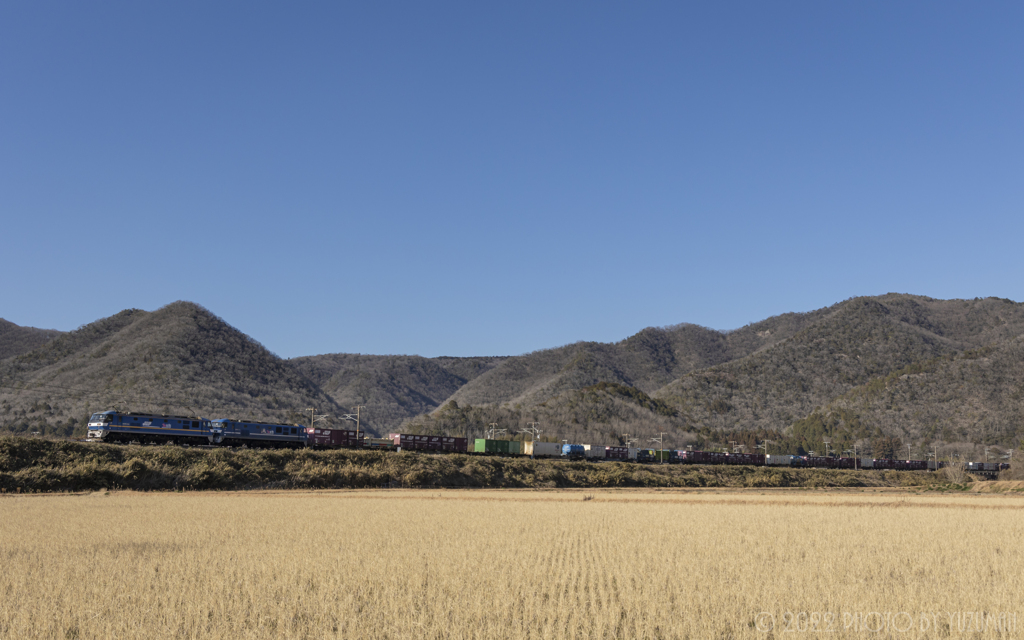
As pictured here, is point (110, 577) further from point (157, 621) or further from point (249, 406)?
point (249, 406)

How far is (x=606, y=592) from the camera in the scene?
606 inches

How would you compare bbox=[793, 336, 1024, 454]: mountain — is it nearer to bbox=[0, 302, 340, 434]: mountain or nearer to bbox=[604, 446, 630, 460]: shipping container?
bbox=[604, 446, 630, 460]: shipping container

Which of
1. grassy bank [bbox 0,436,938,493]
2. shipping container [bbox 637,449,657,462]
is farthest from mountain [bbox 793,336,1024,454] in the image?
grassy bank [bbox 0,436,938,493]

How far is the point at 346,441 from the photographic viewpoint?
78500 mm

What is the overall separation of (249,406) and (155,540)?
109 meters

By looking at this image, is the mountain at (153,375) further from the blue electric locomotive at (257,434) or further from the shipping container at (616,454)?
the shipping container at (616,454)

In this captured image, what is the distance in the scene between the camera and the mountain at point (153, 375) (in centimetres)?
10906

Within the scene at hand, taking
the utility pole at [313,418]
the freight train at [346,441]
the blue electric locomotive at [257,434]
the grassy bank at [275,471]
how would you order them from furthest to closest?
the utility pole at [313,418] < the blue electric locomotive at [257,434] < the freight train at [346,441] < the grassy bank at [275,471]

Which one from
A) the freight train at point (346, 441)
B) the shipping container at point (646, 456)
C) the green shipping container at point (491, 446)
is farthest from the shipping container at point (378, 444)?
the shipping container at point (646, 456)

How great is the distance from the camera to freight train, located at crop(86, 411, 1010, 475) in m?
57.6

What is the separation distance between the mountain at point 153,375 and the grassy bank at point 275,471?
187ft

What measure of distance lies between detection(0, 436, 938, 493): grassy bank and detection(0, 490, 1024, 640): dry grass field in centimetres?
1649

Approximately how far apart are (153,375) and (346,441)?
6509 centimetres

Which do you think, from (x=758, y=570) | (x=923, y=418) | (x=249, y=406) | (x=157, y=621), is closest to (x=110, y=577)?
(x=157, y=621)
